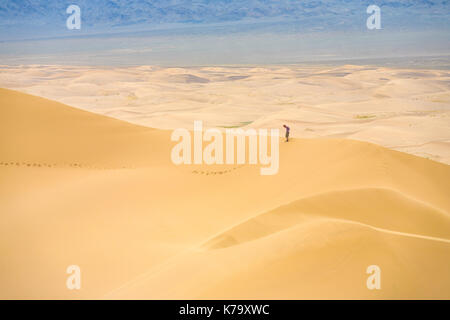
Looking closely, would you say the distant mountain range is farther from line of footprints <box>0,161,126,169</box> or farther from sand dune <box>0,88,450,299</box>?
line of footprints <box>0,161,126,169</box>

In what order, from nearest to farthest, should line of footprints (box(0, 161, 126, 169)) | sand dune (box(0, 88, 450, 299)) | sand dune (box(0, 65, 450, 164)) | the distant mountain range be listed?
sand dune (box(0, 88, 450, 299)), line of footprints (box(0, 161, 126, 169)), sand dune (box(0, 65, 450, 164)), the distant mountain range

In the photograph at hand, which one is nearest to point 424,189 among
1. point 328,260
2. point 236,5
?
point 328,260

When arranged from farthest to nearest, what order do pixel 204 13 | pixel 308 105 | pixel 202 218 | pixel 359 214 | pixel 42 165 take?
1. pixel 204 13
2. pixel 308 105
3. pixel 42 165
4. pixel 202 218
5. pixel 359 214

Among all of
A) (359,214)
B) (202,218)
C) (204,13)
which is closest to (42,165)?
(202,218)

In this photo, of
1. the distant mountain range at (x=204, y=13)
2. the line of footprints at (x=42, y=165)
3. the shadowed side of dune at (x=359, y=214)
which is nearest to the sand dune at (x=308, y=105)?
the shadowed side of dune at (x=359, y=214)

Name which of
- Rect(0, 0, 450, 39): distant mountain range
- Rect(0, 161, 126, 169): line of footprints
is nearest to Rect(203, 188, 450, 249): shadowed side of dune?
Rect(0, 161, 126, 169): line of footprints

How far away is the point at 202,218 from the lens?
22.6 ft

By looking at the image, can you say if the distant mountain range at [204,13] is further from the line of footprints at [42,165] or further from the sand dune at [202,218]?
the line of footprints at [42,165]

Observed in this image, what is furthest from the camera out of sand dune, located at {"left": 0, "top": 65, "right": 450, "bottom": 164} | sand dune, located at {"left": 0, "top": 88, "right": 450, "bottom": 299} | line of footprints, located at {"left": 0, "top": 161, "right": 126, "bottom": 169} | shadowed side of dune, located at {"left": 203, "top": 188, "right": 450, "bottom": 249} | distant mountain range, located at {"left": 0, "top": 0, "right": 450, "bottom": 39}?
distant mountain range, located at {"left": 0, "top": 0, "right": 450, "bottom": 39}

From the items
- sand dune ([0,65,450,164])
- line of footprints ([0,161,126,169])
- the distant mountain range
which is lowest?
line of footprints ([0,161,126,169])

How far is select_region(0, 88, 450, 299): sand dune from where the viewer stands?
425cm

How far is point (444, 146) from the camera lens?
15195 millimetres

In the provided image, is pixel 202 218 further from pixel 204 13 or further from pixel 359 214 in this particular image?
pixel 204 13

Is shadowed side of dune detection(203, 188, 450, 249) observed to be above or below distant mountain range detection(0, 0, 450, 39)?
below
